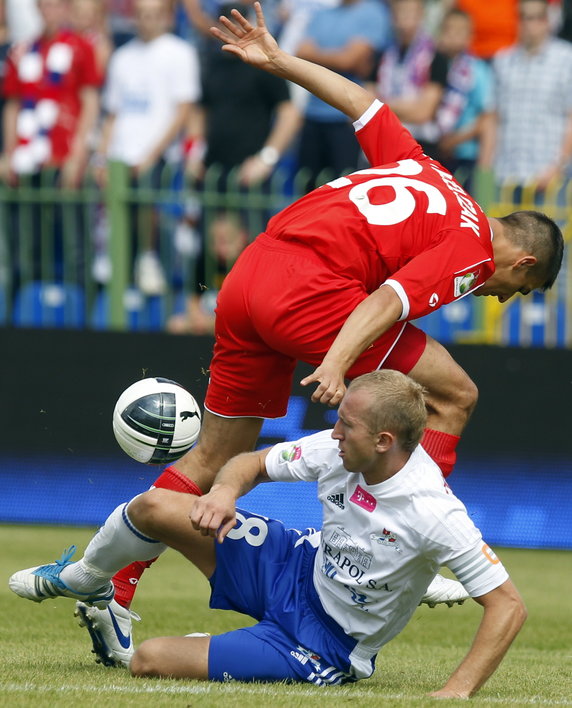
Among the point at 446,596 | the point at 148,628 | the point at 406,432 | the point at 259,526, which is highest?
the point at 406,432

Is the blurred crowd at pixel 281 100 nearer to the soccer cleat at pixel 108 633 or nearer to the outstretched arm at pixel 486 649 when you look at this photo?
the soccer cleat at pixel 108 633

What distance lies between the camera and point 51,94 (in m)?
11.9

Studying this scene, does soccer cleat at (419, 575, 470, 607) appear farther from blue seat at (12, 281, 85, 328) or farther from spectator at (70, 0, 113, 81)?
spectator at (70, 0, 113, 81)

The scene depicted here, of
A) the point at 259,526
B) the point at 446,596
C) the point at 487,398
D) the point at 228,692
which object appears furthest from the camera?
the point at 487,398

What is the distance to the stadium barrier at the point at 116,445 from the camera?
10.0 metres

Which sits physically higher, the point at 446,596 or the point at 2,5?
the point at 2,5

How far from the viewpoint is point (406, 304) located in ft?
17.7

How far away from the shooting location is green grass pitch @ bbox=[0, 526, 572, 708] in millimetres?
4543

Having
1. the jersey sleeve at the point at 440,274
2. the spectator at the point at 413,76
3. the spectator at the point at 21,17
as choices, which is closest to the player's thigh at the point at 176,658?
the jersey sleeve at the point at 440,274

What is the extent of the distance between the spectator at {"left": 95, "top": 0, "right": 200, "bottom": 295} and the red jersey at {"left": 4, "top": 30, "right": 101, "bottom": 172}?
274mm

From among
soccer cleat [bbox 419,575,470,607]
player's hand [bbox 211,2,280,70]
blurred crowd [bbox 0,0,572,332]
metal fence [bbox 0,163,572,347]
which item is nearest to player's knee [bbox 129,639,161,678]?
soccer cleat [bbox 419,575,470,607]

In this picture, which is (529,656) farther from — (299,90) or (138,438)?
(299,90)

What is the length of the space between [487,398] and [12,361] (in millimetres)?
3517

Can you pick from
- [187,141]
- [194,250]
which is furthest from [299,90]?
[194,250]
